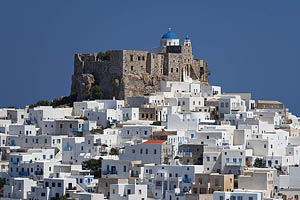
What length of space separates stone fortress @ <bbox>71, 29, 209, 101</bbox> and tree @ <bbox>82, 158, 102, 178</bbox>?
16130 mm

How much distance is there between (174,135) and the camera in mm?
68125

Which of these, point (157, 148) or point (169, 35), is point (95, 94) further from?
point (157, 148)

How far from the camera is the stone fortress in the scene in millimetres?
83500

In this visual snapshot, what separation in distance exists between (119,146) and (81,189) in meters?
8.14

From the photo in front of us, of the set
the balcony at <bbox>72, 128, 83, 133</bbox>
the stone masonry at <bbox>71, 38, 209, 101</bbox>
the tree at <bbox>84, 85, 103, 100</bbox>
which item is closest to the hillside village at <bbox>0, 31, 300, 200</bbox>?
the balcony at <bbox>72, 128, 83, 133</bbox>

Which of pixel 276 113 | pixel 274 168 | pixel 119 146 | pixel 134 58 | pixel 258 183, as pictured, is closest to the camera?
pixel 258 183

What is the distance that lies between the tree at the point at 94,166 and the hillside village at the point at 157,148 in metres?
0.08

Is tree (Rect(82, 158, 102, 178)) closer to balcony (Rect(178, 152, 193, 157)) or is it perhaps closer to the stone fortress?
balcony (Rect(178, 152, 193, 157))

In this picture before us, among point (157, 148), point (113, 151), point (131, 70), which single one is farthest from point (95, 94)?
point (157, 148)

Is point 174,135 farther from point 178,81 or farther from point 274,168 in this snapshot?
point 178,81

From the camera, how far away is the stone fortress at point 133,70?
8350 centimetres

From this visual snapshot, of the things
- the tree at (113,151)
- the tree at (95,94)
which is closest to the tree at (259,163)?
the tree at (113,151)

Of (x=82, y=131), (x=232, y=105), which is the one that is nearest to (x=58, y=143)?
(x=82, y=131)

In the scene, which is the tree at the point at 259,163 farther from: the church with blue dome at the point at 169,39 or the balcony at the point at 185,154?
the church with blue dome at the point at 169,39
